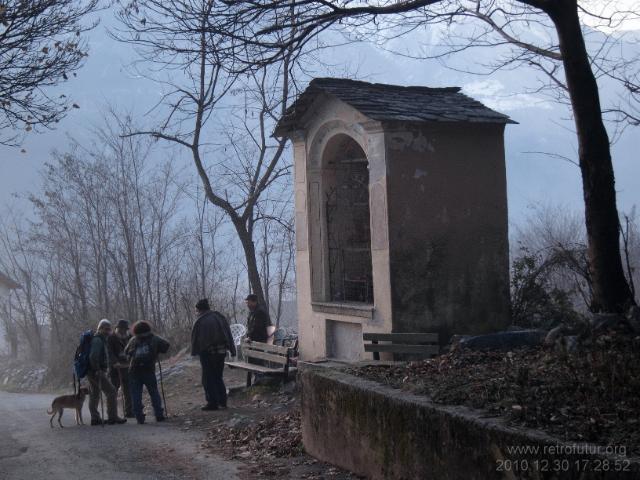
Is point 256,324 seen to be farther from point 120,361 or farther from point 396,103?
point 396,103

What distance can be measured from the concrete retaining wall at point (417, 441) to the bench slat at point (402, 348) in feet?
7.78

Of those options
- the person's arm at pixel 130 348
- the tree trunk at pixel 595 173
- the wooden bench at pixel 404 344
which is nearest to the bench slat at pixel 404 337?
the wooden bench at pixel 404 344

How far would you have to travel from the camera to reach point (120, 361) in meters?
13.0

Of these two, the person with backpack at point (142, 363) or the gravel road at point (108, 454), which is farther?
the person with backpack at point (142, 363)

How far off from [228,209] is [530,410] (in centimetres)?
1423

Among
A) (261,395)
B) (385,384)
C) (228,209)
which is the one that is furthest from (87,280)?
(385,384)

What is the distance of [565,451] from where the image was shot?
4.42m

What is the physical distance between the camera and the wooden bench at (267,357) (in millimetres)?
12648

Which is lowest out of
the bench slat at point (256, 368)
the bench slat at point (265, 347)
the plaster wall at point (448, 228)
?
the bench slat at point (256, 368)

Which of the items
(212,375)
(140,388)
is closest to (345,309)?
(212,375)

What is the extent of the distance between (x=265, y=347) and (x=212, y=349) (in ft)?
3.83

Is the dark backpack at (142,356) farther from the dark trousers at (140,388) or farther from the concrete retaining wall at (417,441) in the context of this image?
the concrete retaining wall at (417,441)

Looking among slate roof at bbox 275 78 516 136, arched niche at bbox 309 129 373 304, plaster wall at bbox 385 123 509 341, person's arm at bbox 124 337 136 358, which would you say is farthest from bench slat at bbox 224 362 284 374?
slate roof at bbox 275 78 516 136

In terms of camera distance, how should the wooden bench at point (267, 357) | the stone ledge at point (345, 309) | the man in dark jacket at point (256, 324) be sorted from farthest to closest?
the man in dark jacket at point (256, 324)
the wooden bench at point (267, 357)
the stone ledge at point (345, 309)
